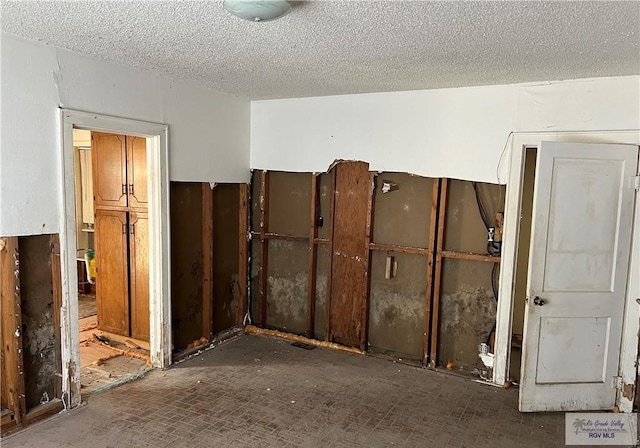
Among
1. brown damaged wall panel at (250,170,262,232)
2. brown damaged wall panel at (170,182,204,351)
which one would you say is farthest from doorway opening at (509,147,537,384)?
brown damaged wall panel at (170,182,204,351)

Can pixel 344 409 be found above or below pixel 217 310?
below

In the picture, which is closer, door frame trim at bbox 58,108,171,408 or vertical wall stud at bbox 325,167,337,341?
door frame trim at bbox 58,108,171,408

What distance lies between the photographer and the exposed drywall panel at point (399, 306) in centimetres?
408

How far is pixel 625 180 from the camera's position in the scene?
3152 millimetres

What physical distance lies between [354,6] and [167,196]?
2.35m

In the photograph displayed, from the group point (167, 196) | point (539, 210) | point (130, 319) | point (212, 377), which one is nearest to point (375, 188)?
point (539, 210)

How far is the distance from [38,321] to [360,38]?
2.73 metres

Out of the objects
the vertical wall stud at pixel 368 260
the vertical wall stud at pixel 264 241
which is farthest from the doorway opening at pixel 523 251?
the vertical wall stud at pixel 264 241

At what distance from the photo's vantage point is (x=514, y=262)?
3.60m

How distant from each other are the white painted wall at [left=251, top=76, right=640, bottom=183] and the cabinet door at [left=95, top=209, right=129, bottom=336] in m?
1.51

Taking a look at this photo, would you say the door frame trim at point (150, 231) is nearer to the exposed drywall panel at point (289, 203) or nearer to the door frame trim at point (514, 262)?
the exposed drywall panel at point (289, 203)

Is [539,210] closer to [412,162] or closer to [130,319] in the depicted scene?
[412,162]

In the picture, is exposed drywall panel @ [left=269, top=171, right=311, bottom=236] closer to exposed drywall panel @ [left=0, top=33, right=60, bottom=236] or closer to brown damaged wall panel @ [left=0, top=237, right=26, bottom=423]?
exposed drywall panel @ [left=0, top=33, right=60, bottom=236]

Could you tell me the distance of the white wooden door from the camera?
3129 mm
